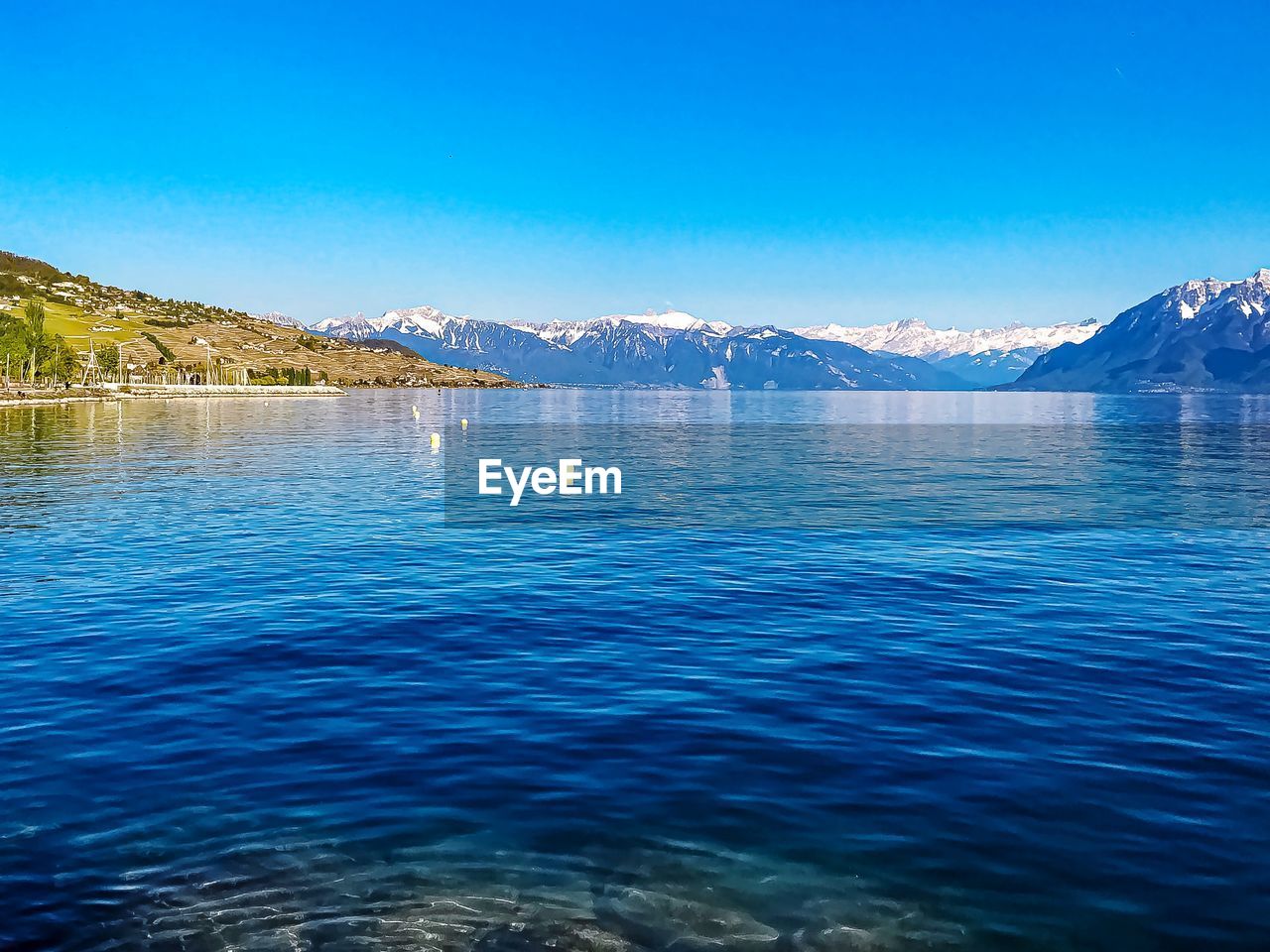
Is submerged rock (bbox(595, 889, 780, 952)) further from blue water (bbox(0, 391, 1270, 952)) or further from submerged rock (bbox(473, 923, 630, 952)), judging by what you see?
submerged rock (bbox(473, 923, 630, 952))

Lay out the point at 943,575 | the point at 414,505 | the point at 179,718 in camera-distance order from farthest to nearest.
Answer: the point at 414,505 → the point at 943,575 → the point at 179,718

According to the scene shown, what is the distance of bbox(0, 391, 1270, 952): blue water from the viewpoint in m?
14.5

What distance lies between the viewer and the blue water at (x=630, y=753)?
1445 centimetres

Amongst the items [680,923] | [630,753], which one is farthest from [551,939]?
[630,753]

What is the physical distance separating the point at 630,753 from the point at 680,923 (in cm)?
677

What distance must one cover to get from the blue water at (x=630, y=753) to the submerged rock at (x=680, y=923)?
56 millimetres

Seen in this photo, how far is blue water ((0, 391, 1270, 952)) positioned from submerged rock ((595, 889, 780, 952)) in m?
0.06

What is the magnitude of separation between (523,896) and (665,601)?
2163 cm

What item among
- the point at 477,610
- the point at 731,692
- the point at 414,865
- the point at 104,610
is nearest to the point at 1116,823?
the point at 731,692

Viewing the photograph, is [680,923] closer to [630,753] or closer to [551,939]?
[551,939]

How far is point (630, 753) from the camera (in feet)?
68.0

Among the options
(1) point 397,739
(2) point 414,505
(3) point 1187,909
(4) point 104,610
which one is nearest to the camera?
(3) point 1187,909

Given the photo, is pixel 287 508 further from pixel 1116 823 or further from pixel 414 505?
pixel 1116 823

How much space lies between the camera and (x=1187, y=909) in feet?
47.9
